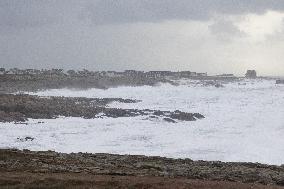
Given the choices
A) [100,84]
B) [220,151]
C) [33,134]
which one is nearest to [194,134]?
[220,151]

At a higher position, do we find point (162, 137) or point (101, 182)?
point (101, 182)

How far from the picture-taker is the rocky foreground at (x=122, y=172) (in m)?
14.4

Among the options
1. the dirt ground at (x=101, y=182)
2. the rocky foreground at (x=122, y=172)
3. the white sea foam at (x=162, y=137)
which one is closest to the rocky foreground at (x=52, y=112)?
the white sea foam at (x=162, y=137)

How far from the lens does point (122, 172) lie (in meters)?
16.3

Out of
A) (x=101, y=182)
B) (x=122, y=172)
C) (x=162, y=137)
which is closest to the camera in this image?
(x=101, y=182)

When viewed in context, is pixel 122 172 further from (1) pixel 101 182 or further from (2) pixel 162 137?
(2) pixel 162 137

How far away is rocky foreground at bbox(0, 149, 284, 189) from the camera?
14.4 meters

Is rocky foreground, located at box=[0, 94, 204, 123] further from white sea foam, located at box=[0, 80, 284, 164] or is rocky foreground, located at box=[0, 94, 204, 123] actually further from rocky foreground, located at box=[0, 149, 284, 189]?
rocky foreground, located at box=[0, 149, 284, 189]

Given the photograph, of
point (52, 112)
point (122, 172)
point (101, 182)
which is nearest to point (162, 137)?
point (52, 112)

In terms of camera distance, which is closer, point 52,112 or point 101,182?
point 101,182

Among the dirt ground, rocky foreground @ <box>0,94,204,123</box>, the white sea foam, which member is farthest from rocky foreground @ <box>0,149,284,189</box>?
rocky foreground @ <box>0,94,204,123</box>

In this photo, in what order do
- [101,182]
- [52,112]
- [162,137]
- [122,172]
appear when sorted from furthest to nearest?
[52,112], [162,137], [122,172], [101,182]

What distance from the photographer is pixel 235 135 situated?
30.9 metres

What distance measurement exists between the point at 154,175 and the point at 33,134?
13757 mm
